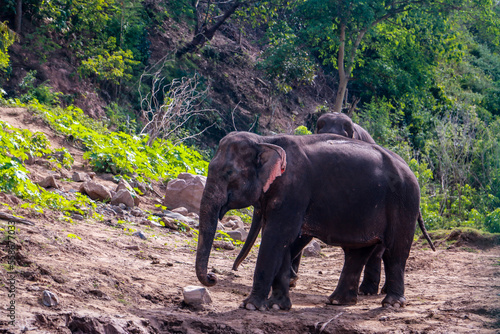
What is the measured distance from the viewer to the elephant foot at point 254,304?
510 cm

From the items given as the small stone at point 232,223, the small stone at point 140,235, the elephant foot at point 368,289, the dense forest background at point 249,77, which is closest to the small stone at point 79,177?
the dense forest background at point 249,77

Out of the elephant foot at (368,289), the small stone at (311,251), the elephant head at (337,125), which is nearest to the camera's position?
the elephant foot at (368,289)

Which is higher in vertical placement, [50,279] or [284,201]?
[284,201]

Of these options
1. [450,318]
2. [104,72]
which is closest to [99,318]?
[450,318]

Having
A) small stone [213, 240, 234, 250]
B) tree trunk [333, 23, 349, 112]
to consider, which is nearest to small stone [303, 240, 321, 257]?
small stone [213, 240, 234, 250]

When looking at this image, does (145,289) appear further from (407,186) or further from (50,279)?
(407,186)

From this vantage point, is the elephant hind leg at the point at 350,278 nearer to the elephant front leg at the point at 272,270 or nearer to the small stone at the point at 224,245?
the elephant front leg at the point at 272,270

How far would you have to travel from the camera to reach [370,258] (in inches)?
274

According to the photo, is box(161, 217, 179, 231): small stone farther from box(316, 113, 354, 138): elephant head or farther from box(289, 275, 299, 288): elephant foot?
box(316, 113, 354, 138): elephant head

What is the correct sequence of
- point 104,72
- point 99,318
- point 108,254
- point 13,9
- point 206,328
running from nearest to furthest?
point 99,318
point 206,328
point 108,254
point 13,9
point 104,72

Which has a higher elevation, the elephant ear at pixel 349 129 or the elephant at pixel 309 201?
the elephant ear at pixel 349 129

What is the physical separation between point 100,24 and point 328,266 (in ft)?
37.5

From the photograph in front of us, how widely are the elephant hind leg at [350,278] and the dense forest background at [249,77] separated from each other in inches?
222

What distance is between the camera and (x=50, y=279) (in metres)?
4.43
